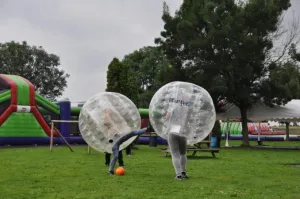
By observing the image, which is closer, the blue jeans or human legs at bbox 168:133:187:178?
human legs at bbox 168:133:187:178

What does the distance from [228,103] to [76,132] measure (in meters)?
11.1

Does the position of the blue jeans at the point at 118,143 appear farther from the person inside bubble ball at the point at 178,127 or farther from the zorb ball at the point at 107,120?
the person inside bubble ball at the point at 178,127

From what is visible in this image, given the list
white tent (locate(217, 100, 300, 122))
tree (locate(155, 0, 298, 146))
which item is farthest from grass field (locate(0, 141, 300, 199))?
white tent (locate(217, 100, 300, 122))

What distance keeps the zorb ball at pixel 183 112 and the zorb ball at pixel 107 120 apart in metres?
1.10

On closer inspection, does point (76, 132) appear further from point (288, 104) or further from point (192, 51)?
point (288, 104)

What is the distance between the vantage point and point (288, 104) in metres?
34.1

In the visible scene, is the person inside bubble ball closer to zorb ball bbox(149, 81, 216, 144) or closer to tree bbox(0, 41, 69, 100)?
zorb ball bbox(149, 81, 216, 144)

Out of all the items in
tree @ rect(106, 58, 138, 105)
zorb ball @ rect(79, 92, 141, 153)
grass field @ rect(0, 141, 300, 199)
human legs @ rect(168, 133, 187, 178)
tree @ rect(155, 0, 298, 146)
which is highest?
tree @ rect(155, 0, 298, 146)

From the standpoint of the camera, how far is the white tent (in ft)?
105

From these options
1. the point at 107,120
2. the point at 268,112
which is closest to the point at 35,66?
the point at 268,112

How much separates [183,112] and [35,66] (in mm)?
59142

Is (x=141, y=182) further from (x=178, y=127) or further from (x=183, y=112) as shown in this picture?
(x=183, y=112)

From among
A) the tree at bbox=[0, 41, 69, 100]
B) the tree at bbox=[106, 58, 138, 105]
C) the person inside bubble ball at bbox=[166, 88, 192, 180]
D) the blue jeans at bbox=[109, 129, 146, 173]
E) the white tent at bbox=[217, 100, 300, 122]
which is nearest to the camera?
the person inside bubble ball at bbox=[166, 88, 192, 180]

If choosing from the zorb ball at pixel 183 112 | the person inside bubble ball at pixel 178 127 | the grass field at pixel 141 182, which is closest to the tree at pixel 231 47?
the grass field at pixel 141 182
